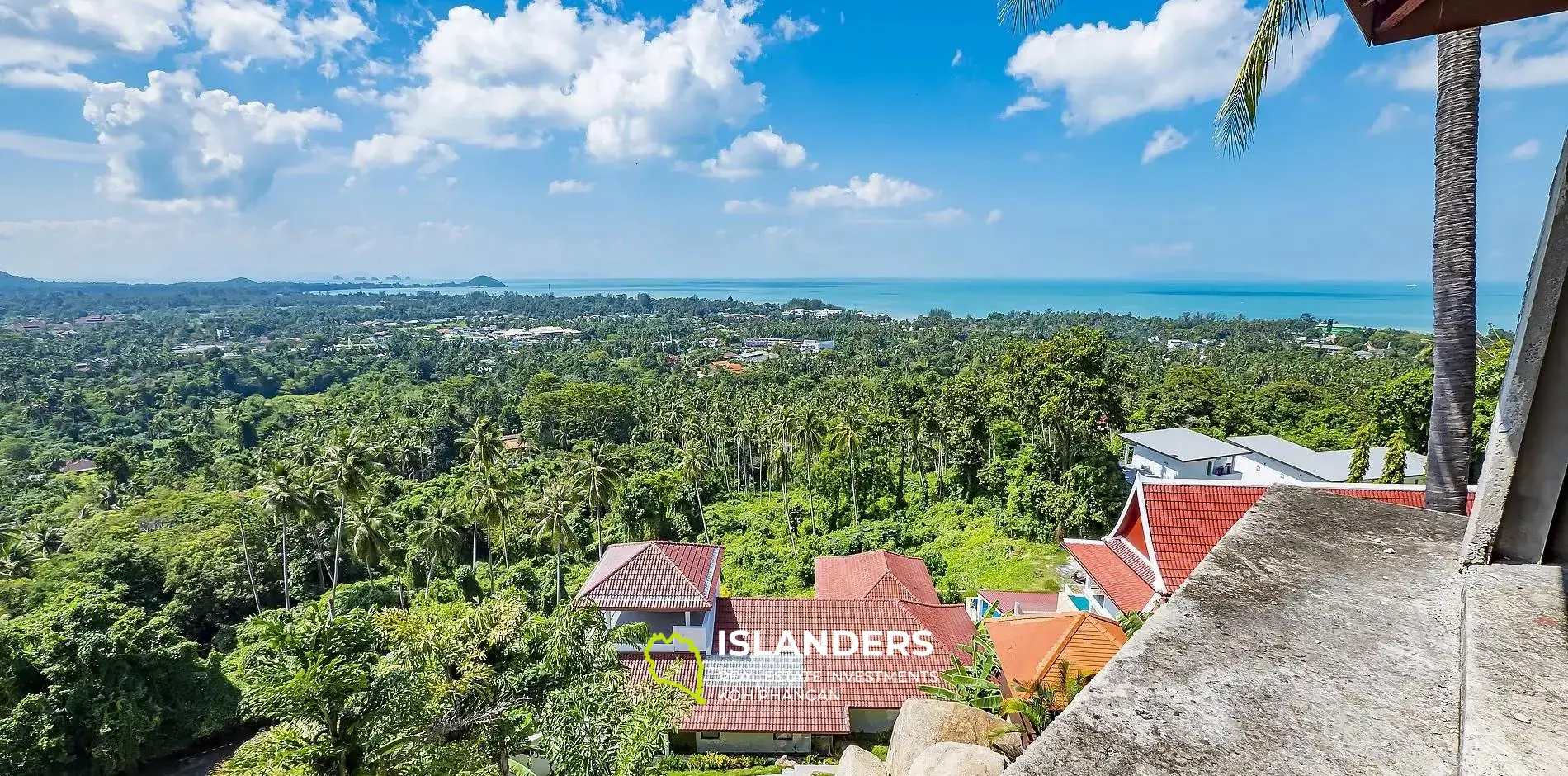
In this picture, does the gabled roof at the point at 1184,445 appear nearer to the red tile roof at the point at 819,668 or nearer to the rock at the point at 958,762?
the red tile roof at the point at 819,668

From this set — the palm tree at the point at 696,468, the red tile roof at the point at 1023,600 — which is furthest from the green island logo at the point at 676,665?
the palm tree at the point at 696,468

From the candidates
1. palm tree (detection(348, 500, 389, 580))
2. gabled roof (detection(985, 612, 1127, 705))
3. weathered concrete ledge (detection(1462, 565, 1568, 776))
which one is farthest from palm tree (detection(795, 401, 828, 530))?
weathered concrete ledge (detection(1462, 565, 1568, 776))

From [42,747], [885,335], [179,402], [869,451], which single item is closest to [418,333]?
[179,402]

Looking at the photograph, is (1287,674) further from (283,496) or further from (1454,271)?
(283,496)

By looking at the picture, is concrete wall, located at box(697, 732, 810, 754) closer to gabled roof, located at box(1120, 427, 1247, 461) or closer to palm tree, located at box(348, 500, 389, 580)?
palm tree, located at box(348, 500, 389, 580)

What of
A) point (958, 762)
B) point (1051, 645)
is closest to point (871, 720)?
point (1051, 645)

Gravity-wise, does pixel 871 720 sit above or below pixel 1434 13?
below

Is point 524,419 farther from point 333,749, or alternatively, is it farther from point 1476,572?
point 1476,572
